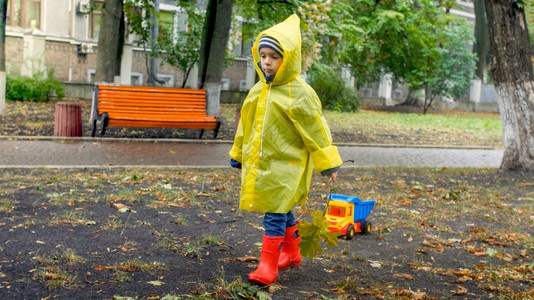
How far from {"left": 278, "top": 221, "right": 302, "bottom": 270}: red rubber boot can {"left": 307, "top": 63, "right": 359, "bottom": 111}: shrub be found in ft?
76.9

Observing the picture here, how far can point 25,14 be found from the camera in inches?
1109

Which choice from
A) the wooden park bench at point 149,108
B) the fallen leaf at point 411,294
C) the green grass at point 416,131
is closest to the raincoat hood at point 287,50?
the fallen leaf at point 411,294

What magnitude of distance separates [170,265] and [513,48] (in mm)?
7626

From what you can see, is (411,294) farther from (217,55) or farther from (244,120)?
(217,55)

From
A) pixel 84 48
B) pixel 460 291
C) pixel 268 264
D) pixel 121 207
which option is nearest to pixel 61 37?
pixel 84 48

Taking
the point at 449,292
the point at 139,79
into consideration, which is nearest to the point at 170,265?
the point at 449,292

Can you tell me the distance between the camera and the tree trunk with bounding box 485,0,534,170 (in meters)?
10.3

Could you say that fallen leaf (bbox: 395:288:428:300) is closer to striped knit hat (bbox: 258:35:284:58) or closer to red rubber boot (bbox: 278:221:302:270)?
red rubber boot (bbox: 278:221:302:270)

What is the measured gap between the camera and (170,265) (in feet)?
15.3

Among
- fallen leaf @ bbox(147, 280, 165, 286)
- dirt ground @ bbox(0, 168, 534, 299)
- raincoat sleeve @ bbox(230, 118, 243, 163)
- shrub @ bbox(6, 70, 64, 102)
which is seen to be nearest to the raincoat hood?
raincoat sleeve @ bbox(230, 118, 243, 163)

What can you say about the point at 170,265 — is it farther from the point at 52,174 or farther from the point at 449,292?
the point at 52,174

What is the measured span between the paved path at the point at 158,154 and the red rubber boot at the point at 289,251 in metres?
5.09

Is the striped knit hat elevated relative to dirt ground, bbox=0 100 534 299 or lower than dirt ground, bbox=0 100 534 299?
elevated

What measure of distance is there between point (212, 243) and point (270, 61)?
178cm
